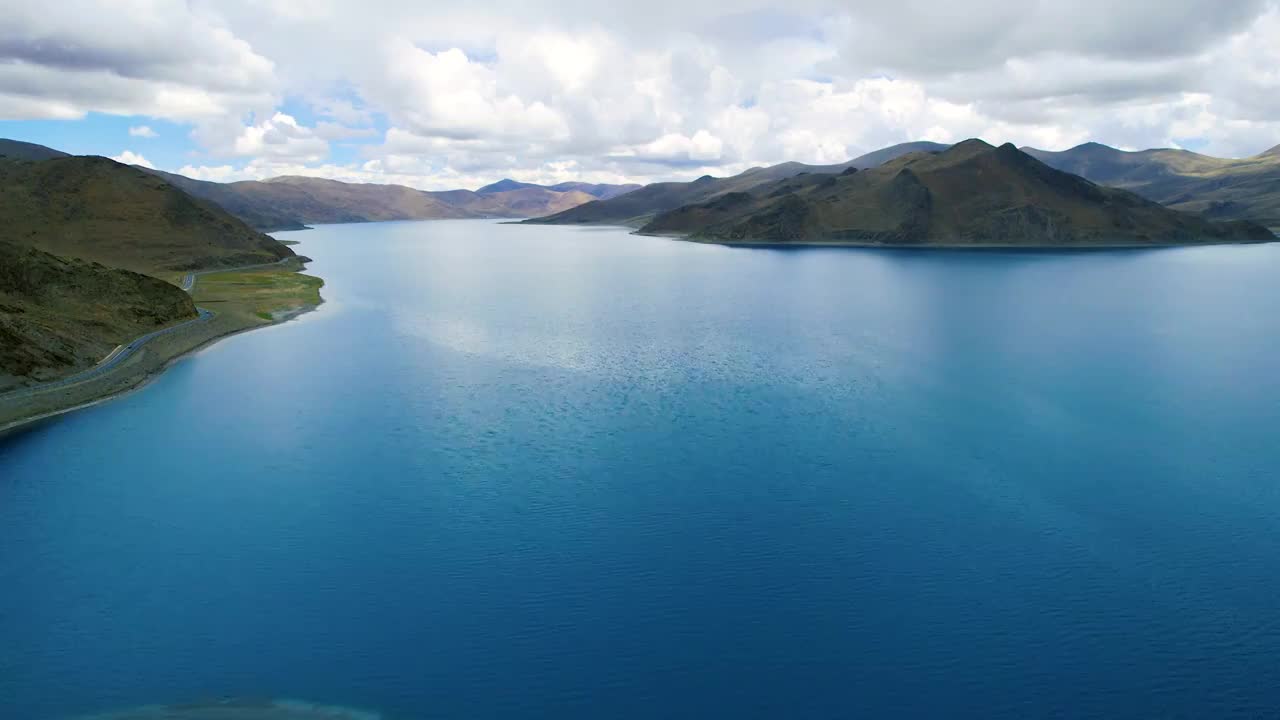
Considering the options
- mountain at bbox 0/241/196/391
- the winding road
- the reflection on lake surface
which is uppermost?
mountain at bbox 0/241/196/391

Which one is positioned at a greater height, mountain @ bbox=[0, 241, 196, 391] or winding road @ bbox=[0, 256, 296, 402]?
mountain @ bbox=[0, 241, 196, 391]

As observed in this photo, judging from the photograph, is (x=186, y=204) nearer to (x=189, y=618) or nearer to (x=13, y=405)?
(x=13, y=405)

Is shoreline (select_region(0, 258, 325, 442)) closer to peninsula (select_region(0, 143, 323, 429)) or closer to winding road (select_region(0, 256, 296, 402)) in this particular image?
peninsula (select_region(0, 143, 323, 429))

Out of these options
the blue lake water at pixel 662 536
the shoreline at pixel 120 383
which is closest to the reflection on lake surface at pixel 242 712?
the blue lake water at pixel 662 536

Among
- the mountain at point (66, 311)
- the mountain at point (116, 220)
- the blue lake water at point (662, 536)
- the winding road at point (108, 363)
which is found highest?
the mountain at point (116, 220)

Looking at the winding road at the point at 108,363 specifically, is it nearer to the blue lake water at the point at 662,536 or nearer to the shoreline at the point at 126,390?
the shoreline at the point at 126,390

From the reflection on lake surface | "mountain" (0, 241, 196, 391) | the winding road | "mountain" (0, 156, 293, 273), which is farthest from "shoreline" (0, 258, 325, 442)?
"mountain" (0, 156, 293, 273)

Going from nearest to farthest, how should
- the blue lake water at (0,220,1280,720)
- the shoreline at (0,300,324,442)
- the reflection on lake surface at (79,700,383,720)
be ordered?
the reflection on lake surface at (79,700,383,720)
the blue lake water at (0,220,1280,720)
the shoreline at (0,300,324,442)

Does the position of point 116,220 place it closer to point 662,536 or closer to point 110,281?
point 110,281
